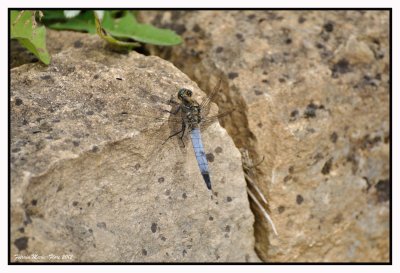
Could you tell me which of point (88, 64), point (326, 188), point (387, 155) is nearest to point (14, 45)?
point (88, 64)

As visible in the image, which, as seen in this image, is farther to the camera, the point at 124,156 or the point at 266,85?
the point at 266,85

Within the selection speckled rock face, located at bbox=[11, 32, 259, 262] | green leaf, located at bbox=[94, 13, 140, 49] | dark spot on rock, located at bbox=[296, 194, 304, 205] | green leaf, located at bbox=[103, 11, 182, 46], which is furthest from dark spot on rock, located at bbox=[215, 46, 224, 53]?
dark spot on rock, located at bbox=[296, 194, 304, 205]

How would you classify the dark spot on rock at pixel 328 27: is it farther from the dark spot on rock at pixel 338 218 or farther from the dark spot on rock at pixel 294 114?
the dark spot on rock at pixel 338 218

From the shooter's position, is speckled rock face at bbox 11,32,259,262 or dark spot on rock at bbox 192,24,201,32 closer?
speckled rock face at bbox 11,32,259,262

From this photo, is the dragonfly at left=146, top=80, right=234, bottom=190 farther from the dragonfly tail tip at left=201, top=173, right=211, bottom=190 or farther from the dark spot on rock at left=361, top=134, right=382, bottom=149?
the dark spot on rock at left=361, top=134, right=382, bottom=149

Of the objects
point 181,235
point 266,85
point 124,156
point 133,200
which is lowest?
point 181,235

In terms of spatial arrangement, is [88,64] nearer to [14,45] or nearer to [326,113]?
[14,45]

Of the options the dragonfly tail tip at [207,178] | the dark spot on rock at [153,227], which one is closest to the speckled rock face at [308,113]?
the dragonfly tail tip at [207,178]
